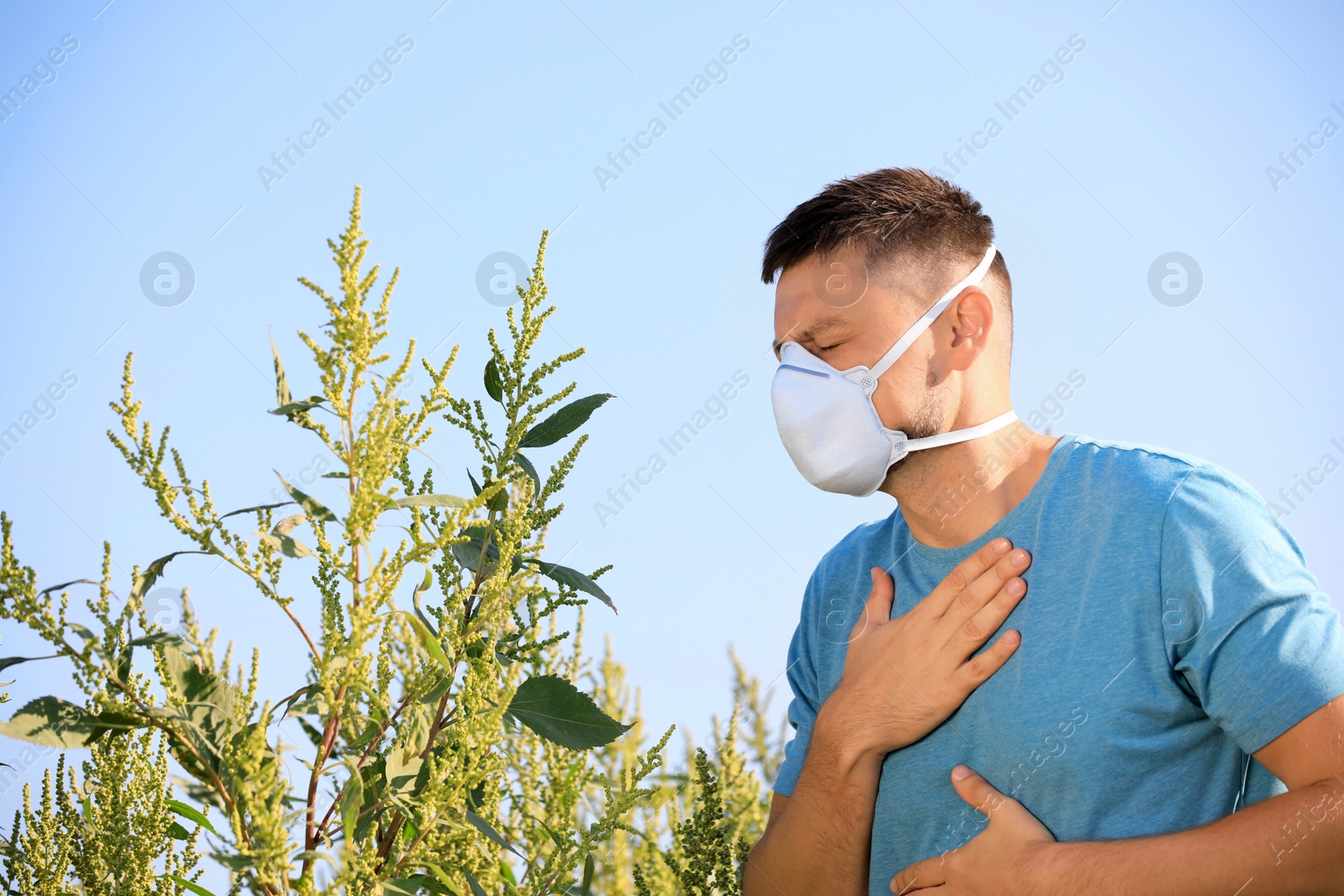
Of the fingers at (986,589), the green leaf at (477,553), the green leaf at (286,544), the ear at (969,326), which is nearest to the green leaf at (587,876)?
the green leaf at (477,553)

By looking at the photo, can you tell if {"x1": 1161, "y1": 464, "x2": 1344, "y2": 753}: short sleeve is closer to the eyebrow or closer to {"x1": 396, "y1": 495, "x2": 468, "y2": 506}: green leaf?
→ the eyebrow

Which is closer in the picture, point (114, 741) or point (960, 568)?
point (114, 741)

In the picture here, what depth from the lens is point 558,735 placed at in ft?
5.56

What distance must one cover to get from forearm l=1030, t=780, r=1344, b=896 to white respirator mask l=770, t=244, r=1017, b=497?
1.10m

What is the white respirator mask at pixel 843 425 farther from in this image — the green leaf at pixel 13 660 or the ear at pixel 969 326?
the green leaf at pixel 13 660

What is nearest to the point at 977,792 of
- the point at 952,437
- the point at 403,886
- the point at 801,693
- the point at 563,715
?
the point at 801,693

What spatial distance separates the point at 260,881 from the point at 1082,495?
1.93m

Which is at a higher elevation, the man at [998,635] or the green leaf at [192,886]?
the green leaf at [192,886]

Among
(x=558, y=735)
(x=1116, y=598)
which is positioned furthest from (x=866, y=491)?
(x=558, y=735)

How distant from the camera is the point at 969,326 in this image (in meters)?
2.82

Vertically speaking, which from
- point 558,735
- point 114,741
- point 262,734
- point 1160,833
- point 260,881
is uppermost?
point 114,741

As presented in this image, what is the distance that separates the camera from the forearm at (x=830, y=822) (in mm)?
2445

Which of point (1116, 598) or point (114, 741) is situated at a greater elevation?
point (114, 741)

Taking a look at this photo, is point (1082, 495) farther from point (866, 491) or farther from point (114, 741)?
point (114, 741)
